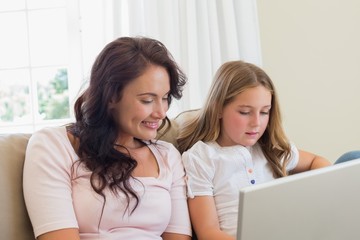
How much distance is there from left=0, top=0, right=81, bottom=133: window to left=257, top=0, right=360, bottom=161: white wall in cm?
111

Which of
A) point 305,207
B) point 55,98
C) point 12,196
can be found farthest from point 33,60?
point 305,207

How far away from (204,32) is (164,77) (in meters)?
1.08

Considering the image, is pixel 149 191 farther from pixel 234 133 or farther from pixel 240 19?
pixel 240 19

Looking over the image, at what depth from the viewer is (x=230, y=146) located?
156 centimetres

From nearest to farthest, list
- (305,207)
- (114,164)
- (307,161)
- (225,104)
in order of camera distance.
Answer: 1. (305,207)
2. (114,164)
3. (225,104)
4. (307,161)

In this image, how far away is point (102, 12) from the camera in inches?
93.3

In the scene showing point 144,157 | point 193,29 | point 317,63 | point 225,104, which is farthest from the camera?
point 317,63

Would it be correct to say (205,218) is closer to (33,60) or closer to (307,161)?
(307,161)

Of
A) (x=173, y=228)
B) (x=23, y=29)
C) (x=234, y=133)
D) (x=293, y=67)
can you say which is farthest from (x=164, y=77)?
(x=23, y=29)

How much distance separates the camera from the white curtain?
237cm

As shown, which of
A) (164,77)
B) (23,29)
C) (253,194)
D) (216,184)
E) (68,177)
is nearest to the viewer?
(253,194)

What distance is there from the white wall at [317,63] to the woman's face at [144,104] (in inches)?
49.7

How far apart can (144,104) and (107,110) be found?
11 centimetres

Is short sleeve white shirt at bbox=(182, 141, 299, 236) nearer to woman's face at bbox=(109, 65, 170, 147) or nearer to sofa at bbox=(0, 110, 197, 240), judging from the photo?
woman's face at bbox=(109, 65, 170, 147)
